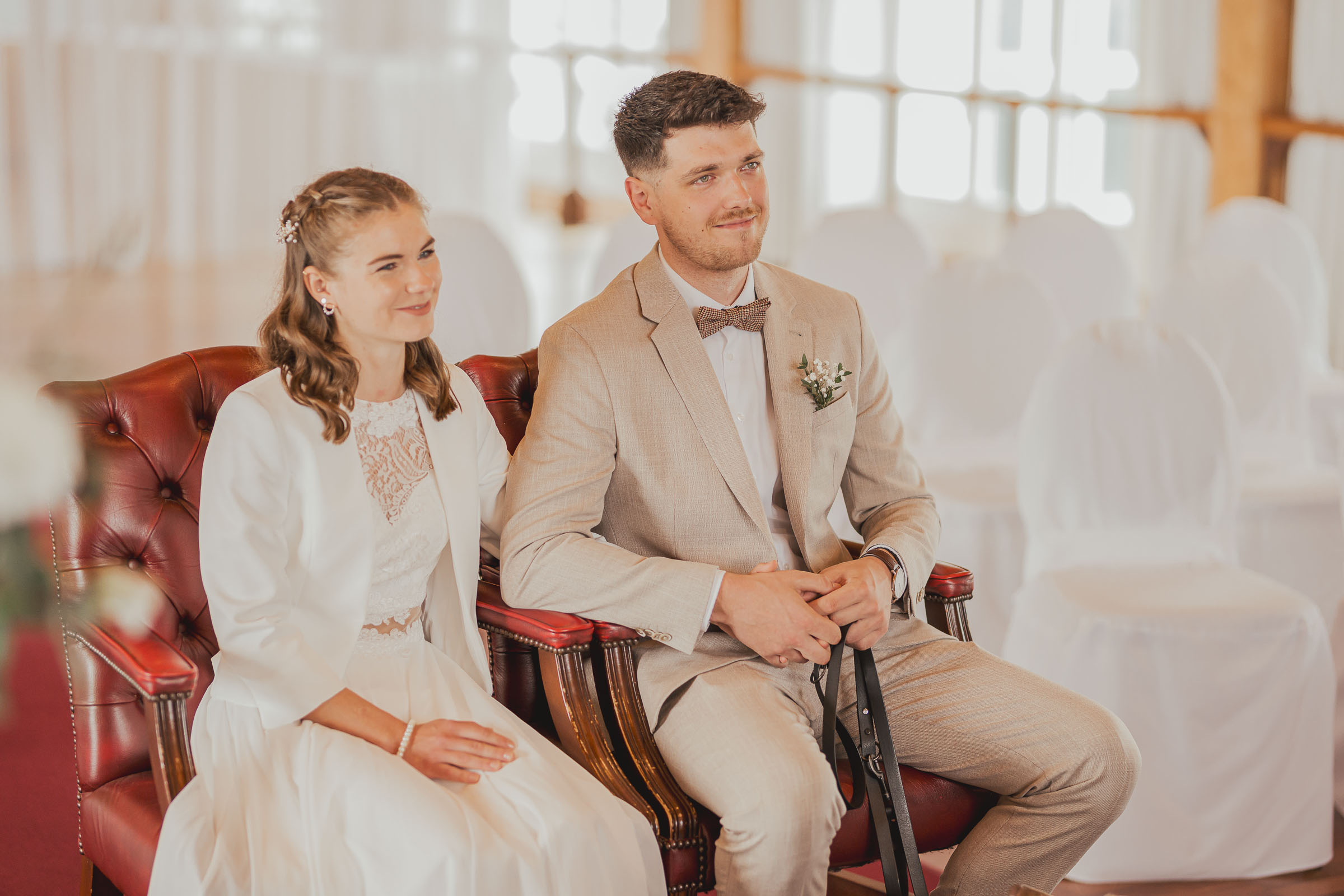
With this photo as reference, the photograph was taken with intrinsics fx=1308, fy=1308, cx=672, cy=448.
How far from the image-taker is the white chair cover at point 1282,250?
562 centimetres

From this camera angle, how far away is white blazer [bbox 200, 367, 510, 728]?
1.82 meters

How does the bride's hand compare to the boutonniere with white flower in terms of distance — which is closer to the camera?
the bride's hand

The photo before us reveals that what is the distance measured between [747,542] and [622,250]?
276 cm

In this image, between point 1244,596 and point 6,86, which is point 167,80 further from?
point 1244,596

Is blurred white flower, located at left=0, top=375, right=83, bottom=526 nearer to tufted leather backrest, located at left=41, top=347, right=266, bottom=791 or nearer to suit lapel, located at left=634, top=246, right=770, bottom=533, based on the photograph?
tufted leather backrest, located at left=41, top=347, right=266, bottom=791

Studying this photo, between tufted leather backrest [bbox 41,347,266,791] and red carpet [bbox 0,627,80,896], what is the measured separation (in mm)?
366

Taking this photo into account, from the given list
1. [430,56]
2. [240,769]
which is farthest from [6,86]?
[240,769]

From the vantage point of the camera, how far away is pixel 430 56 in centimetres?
560

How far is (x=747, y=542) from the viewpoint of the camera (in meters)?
2.18

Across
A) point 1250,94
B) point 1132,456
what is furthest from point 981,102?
point 1132,456

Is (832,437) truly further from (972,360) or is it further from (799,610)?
(972,360)

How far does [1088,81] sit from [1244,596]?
208 inches

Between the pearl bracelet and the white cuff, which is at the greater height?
the white cuff

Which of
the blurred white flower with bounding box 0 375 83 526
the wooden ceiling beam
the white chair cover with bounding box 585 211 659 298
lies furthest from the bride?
the wooden ceiling beam
